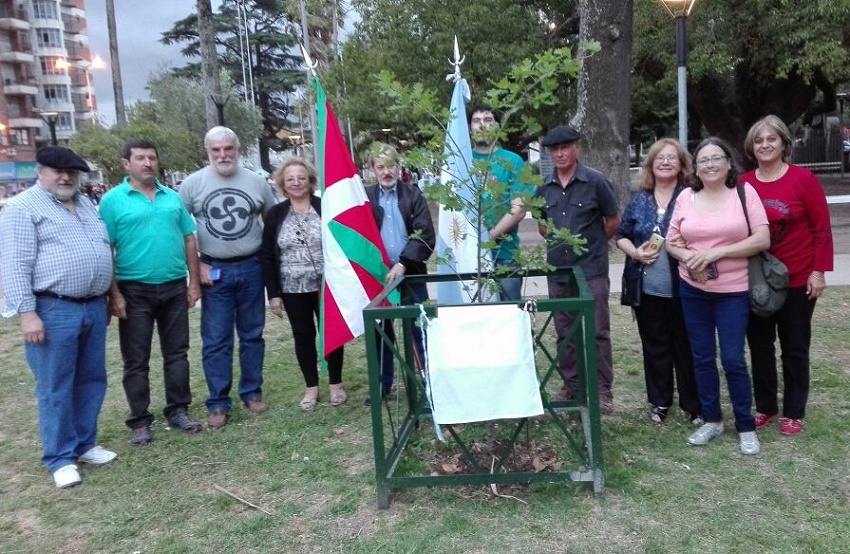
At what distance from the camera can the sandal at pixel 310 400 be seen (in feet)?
16.9

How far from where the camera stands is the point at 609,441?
14.0 feet

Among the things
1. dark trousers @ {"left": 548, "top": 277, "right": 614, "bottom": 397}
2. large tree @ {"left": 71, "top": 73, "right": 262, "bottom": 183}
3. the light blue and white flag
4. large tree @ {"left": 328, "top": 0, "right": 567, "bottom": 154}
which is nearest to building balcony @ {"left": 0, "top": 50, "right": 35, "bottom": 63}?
large tree @ {"left": 71, "top": 73, "right": 262, "bottom": 183}

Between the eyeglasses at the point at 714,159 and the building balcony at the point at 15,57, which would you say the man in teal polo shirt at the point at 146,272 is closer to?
the eyeglasses at the point at 714,159

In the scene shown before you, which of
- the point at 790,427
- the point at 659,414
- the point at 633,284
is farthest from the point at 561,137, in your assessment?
the point at 790,427

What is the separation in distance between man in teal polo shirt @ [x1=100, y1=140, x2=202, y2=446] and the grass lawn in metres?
0.44

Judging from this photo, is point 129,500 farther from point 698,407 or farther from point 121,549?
point 698,407

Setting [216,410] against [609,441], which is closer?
[609,441]

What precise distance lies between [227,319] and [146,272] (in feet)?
2.21

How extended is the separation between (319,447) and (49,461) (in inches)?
60.0

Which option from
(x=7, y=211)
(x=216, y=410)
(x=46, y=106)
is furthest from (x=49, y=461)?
(x=46, y=106)

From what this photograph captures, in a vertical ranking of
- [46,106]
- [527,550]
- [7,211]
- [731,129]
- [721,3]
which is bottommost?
[527,550]

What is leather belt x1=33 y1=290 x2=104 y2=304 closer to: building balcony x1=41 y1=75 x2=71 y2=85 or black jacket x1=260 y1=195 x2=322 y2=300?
black jacket x1=260 y1=195 x2=322 y2=300

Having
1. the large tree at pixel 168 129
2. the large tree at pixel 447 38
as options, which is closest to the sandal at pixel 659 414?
the large tree at pixel 447 38

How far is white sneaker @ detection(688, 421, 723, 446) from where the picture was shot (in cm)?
409
